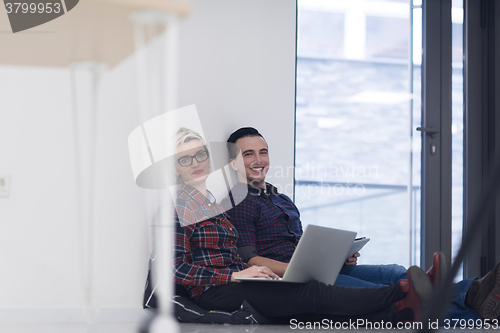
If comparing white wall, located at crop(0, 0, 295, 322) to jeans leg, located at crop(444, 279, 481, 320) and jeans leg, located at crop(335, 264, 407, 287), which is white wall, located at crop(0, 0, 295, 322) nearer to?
jeans leg, located at crop(335, 264, 407, 287)

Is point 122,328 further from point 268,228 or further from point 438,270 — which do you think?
point 438,270

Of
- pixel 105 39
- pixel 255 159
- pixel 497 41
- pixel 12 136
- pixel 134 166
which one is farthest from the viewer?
pixel 497 41

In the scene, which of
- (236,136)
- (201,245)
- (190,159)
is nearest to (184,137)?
(190,159)

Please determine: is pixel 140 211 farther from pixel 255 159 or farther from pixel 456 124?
pixel 456 124

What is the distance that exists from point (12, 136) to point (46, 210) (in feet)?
1.08

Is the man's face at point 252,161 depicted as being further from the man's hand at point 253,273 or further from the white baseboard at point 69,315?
the white baseboard at point 69,315

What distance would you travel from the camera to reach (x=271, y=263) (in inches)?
87.7

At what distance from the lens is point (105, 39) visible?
95 centimetres

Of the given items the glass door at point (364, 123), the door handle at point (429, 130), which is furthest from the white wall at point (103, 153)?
the door handle at point (429, 130)

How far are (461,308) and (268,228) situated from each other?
91 cm

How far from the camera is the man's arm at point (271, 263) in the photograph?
2199mm

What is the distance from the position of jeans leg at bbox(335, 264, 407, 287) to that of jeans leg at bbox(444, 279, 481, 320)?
0.79 feet

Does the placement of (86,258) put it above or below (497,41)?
below

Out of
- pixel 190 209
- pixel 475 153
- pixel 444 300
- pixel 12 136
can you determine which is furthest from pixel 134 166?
pixel 475 153
